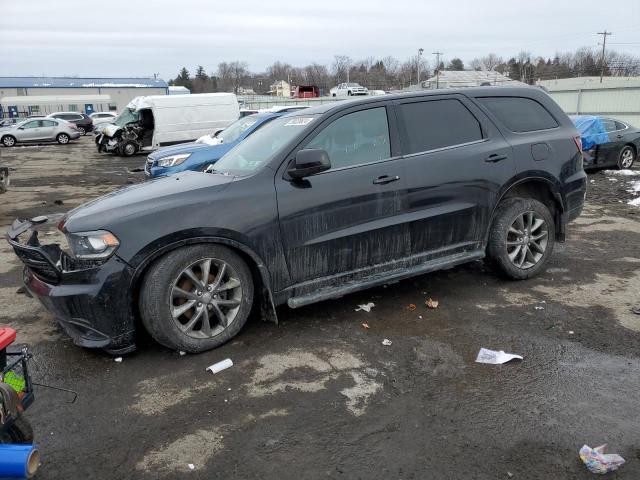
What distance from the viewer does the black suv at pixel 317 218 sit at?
3.67m

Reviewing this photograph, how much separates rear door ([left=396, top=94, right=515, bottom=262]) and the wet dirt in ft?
2.09

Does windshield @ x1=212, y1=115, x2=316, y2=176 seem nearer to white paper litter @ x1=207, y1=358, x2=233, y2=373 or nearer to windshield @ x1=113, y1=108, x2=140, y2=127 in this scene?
white paper litter @ x1=207, y1=358, x2=233, y2=373

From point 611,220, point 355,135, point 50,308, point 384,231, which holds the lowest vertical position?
point 611,220

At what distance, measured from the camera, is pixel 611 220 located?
8.31 meters

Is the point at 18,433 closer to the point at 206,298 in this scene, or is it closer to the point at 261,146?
the point at 206,298

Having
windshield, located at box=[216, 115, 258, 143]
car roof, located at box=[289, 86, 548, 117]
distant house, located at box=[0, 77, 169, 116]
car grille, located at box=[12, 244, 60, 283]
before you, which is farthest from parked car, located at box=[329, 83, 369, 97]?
car grille, located at box=[12, 244, 60, 283]

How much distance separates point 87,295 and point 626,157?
47.7 feet

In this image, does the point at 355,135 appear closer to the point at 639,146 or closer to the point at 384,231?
the point at 384,231

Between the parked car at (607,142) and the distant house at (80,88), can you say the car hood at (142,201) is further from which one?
the distant house at (80,88)

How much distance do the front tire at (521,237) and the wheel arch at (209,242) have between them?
2.31m

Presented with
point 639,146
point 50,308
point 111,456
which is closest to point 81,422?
point 111,456

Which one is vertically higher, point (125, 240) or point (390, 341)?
point (125, 240)

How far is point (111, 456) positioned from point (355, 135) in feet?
9.70

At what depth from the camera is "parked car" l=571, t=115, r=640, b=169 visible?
527 inches
